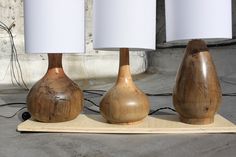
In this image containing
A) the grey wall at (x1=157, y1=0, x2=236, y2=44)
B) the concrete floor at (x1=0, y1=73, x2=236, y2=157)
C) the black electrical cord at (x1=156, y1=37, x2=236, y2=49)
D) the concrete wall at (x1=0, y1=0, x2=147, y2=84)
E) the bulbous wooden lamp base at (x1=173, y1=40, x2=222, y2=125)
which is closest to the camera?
the concrete floor at (x1=0, y1=73, x2=236, y2=157)

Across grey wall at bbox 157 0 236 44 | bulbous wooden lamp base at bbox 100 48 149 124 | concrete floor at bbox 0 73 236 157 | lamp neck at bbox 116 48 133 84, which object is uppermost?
grey wall at bbox 157 0 236 44

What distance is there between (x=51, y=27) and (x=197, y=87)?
17.6 inches

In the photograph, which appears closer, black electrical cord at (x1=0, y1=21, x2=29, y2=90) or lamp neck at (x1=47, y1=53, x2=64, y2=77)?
lamp neck at (x1=47, y1=53, x2=64, y2=77)

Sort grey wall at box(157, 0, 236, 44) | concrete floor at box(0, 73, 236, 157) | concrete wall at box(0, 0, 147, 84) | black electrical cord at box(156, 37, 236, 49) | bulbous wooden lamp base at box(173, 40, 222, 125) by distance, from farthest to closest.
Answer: grey wall at box(157, 0, 236, 44) → concrete wall at box(0, 0, 147, 84) → black electrical cord at box(156, 37, 236, 49) → bulbous wooden lamp base at box(173, 40, 222, 125) → concrete floor at box(0, 73, 236, 157)

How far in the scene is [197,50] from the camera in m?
0.94

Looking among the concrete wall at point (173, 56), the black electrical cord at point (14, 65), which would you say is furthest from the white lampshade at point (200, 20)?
the black electrical cord at point (14, 65)

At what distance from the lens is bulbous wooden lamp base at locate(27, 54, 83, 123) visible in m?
0.96

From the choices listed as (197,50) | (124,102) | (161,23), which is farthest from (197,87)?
(161,23)

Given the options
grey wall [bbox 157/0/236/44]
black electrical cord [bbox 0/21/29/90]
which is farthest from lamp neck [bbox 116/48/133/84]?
grey wall [bbox 157/0/236/44]

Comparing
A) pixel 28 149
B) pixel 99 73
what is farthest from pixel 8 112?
pixel 99 73

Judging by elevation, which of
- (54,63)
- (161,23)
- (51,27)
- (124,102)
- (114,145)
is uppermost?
(161,23)

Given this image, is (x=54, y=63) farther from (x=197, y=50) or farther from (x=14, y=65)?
(x=14, y=65)

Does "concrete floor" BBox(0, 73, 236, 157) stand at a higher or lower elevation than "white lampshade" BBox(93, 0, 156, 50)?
lower

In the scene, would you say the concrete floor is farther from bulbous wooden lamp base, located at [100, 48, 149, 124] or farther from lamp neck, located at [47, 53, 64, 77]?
lamp neck, located at [47, 53, 64, 77]
